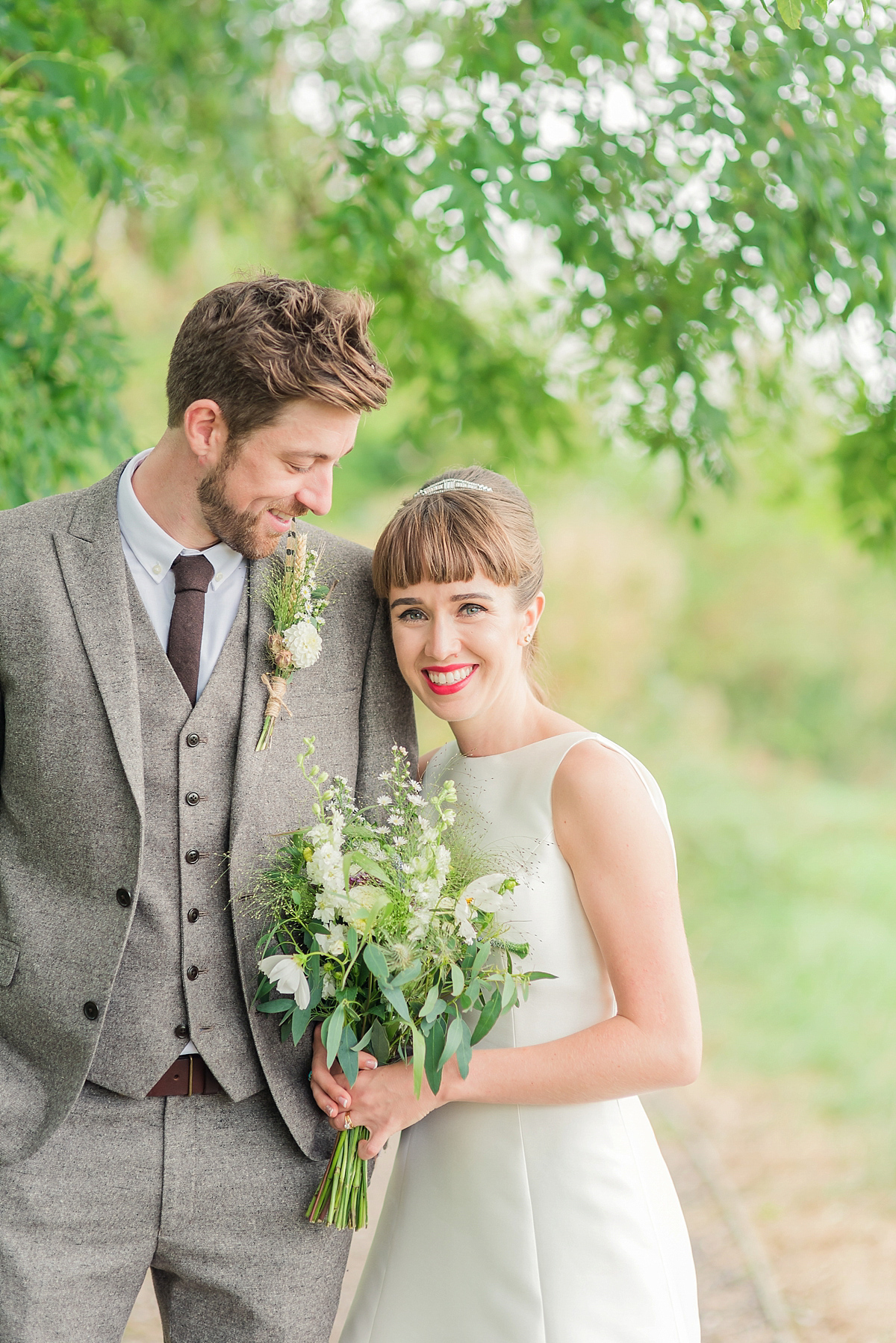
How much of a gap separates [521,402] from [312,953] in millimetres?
3138

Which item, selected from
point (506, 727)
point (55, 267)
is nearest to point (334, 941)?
point (506, 727)

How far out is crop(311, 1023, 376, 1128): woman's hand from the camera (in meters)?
1.92

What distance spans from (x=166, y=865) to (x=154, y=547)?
539mm

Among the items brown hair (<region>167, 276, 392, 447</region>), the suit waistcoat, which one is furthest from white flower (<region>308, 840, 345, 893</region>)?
brown hair (<region>167, 276, 392, 447</region>)

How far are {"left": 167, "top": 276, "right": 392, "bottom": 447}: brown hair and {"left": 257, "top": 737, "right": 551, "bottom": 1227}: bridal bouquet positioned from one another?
22.8 inches

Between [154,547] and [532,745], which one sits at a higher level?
[154,547]

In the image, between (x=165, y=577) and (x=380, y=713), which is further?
(x=380, y=713)

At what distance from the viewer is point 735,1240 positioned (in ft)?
15.5

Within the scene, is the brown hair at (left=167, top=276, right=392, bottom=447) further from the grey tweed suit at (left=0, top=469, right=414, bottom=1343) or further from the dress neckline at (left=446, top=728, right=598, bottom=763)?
the dress neckline at (left=446, top=728, right=598, bottom=763)

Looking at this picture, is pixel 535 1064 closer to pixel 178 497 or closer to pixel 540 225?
pixel 178 497

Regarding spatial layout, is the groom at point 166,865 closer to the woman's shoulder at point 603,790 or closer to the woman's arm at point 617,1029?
the woman's arm at point 617,1029

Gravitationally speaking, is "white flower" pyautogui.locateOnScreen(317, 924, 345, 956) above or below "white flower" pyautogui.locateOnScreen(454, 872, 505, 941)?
below

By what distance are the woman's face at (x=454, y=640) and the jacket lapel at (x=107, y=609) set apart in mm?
491

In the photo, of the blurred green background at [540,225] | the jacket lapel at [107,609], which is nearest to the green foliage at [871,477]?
the blurred green background at [540,225]
